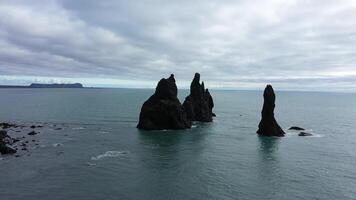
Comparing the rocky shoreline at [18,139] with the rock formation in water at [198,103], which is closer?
the rocky shoreline at [18,139]

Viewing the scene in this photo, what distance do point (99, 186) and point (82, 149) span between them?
30.8 meters

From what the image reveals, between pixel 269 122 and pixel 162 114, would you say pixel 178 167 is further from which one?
pixel 269 122

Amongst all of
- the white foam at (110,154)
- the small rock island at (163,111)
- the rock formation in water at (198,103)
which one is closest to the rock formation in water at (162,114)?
the small rock island at (163,111)

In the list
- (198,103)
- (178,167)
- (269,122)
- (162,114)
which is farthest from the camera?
(198,103)

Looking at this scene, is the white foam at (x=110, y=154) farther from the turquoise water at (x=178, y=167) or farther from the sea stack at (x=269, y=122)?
the sea stack at (x=269, y=122)

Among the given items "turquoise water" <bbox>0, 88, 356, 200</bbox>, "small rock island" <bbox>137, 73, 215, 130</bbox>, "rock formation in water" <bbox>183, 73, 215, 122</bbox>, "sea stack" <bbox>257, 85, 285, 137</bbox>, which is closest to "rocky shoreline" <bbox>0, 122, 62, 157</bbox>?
"turquoise water" <bbox>0, 88, 356, 200</bbox>

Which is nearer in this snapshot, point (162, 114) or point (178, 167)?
point (178, 167)

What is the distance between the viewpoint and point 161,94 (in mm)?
127188

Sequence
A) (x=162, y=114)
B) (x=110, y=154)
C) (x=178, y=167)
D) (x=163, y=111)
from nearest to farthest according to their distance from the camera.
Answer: (x=178, y=167), (x=110, y=154), (x=163, y=111), (x=162, y=114)

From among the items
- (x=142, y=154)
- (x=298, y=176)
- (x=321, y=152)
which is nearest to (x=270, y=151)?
(x=321, y=152)

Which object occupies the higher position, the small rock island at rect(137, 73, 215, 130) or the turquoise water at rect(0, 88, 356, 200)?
the small rock island at rect(137, 73, 215, 130)

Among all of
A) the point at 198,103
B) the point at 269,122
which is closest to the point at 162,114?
the point at 198,103

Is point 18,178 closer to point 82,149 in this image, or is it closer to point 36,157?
point 36,157

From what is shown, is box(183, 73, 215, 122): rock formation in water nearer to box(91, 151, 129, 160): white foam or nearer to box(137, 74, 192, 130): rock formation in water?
box(137, 74, 192, 130): rock formation in water
